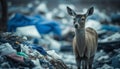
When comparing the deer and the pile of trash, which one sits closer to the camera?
the pile of trash

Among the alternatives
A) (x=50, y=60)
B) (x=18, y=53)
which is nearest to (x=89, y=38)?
(x=50, y=60)

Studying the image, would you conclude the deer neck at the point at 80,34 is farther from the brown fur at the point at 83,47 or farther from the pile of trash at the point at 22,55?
the pile of trash at the point at 22,55

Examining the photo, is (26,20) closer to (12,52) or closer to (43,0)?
(12,52)

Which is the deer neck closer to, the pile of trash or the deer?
the deer

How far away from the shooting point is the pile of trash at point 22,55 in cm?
815

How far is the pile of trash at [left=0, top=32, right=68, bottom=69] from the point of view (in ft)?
26.7

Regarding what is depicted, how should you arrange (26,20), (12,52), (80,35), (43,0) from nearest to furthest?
(12,52)
(80,35)
(26,20)
(43,0)

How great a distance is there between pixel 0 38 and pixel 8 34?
1.53 feet

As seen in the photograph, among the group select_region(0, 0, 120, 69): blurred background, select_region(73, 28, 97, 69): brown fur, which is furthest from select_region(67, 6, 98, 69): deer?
select_region(0, 0, 120, 69): blurred background

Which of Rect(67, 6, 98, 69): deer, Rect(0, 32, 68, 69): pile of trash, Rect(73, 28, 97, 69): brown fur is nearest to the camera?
Rect(0, 32, 68, 69): pile of trash

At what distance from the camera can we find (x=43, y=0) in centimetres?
2931

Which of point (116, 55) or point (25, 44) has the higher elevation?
point (25, 44)

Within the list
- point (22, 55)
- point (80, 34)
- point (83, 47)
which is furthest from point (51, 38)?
point (22, 55)

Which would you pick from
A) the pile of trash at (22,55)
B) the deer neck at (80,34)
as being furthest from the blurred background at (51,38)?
the deer neck at (80,34)
